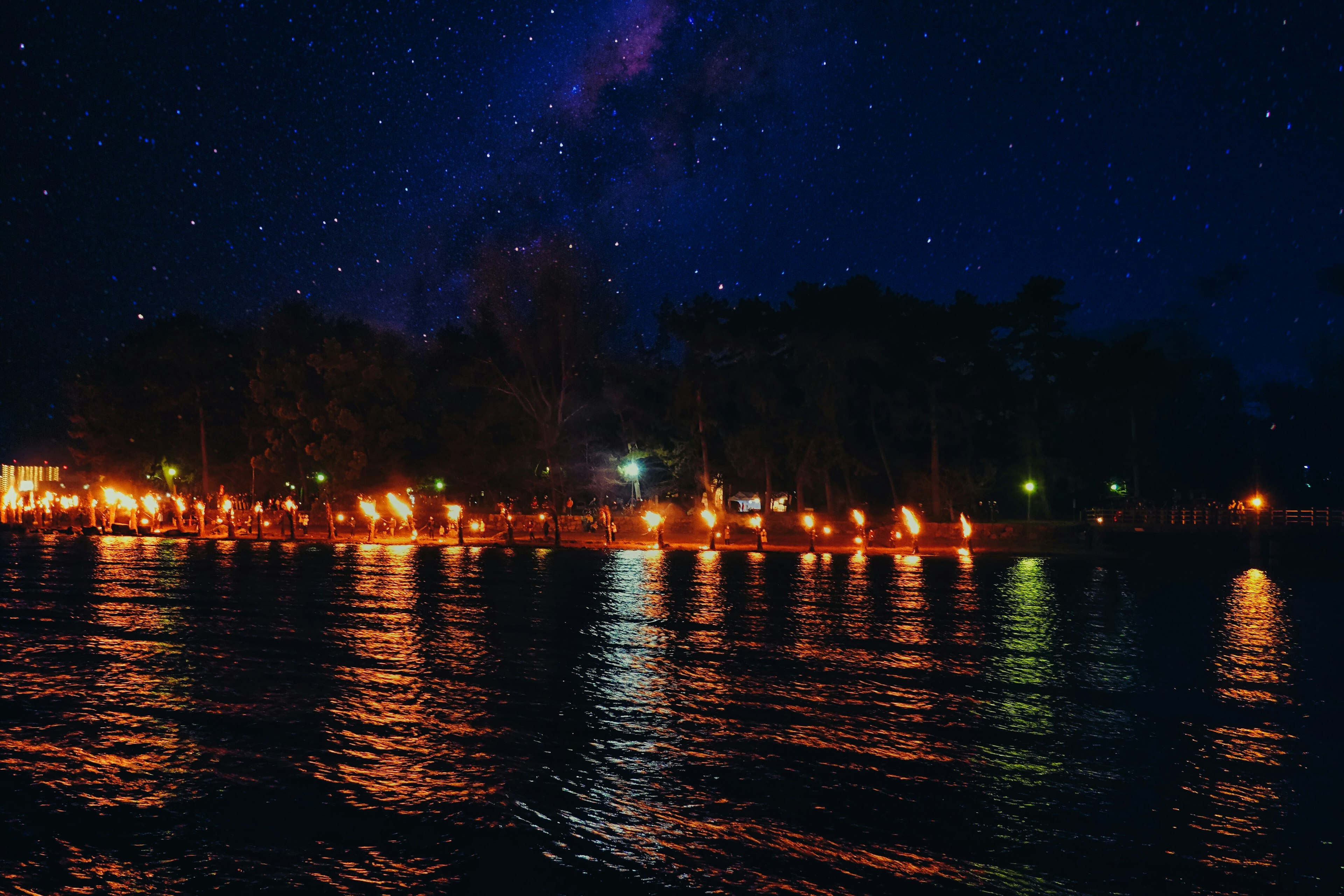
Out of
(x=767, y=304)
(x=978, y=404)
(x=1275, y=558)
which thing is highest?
(x=767, y=304)

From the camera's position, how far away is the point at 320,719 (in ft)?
37.6

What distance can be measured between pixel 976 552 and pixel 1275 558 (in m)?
12.1

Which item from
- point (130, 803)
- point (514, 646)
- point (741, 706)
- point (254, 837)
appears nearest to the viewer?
point (254, 837)

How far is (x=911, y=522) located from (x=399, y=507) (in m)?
30.2

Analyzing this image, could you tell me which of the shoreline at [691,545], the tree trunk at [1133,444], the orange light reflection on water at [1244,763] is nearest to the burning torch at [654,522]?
the shoreline at [691,545]

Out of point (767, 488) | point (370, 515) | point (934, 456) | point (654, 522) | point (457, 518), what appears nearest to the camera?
point (654, 522)

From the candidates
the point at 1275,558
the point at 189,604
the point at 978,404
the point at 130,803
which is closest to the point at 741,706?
the point at 130,803

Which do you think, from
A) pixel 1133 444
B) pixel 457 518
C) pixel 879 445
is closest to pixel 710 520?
pixel 879 445

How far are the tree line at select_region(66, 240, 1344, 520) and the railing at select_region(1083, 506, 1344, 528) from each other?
25.6 ft

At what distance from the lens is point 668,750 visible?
10195 millimetres

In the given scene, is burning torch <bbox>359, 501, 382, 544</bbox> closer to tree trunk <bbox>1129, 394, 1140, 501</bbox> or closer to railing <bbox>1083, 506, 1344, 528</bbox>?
railing <bbox>1083, 506, 1344, 528</bbox>

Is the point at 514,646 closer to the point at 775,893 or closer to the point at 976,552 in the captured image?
the point at 775,893

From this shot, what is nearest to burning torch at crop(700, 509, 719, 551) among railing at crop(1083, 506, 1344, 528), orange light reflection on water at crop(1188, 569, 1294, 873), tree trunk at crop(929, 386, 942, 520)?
tree trunk at crop(929, 386, 942, 520)

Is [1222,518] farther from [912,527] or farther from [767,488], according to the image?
[767,488]
